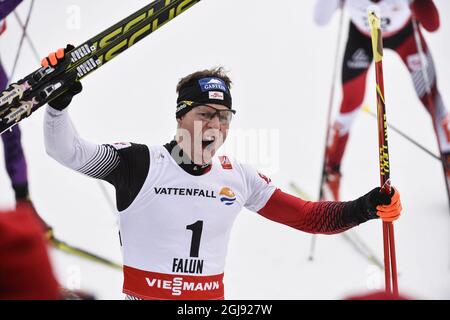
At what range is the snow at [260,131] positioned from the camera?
3.67m

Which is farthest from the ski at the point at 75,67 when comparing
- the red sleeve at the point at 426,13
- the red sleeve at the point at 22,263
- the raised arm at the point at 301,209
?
the red sleeve at the point at 426,13

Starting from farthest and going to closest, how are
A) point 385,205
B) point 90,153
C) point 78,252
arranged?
point 78,252 → point 385,205 → point 90,153

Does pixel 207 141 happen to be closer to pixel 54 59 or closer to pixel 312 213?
pixel 312 213

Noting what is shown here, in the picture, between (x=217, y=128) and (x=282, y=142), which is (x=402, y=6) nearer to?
(x=282, y=142)

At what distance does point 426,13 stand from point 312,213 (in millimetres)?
1887

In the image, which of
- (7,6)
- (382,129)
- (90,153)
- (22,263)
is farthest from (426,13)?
(22,263)

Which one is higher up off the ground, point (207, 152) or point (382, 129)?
point (382, 129)

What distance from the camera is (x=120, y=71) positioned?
3.69m

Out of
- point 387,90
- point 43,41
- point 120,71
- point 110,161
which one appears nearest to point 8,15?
point 43,41

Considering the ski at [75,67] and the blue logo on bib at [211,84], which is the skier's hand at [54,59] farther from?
the blue logo on bib at [211,84]

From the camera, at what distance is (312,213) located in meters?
2.42
